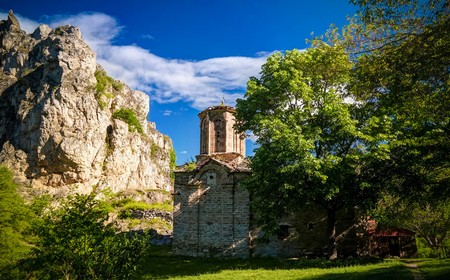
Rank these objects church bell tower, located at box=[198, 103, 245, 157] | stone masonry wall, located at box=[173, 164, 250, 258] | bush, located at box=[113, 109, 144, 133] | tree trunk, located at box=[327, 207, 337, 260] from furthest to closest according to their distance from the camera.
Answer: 1. bush, located at box=[113, 109, 144, 133]
2. church bell tower, located at box=[198, 103, 245, 157]
3. stone masonry wall, located at box=[173, 164, 250, 258]
4. tree trunk, located at box=[327, 207, 337, 260]

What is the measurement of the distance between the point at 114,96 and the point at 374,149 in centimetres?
4652

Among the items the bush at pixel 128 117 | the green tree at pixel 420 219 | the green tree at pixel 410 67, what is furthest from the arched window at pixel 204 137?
the bush at pixel 128 117

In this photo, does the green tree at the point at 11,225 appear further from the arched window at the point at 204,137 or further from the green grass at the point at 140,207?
the green grass at the point at 140,207

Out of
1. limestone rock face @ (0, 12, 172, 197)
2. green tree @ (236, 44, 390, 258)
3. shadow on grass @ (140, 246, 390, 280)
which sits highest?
limestone rock face @ (0, 12, 172, 197)

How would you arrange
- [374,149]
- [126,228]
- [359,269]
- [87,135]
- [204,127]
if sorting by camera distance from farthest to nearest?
[87,135], [126,228], [204,127], [374,149], [359,269]

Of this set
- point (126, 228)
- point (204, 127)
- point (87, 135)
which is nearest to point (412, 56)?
point (204, 127)

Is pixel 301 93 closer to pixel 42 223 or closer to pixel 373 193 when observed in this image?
pixel 373 193

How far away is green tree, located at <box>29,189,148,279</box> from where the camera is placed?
297 inches

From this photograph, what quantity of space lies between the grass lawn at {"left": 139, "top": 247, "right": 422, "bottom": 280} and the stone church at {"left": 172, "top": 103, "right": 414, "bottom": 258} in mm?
1141

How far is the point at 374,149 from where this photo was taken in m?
15.8

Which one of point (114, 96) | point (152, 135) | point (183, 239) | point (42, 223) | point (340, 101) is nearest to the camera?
point (42, 223)

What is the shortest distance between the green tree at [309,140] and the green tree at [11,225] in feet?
34.8

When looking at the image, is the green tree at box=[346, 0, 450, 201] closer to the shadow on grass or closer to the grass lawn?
the grass lawn

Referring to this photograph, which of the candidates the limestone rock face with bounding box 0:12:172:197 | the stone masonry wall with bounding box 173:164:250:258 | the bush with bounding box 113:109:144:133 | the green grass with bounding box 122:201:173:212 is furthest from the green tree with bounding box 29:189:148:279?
the bush with bounding box 113:109:144:133
